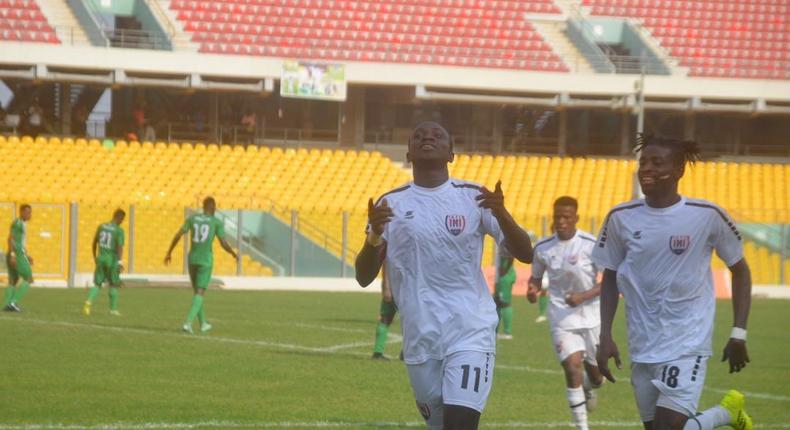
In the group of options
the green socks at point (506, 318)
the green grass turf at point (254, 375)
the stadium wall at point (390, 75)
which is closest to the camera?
the green grass turf at point (254, 375)

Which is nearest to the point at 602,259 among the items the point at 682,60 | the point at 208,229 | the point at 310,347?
the point at 310,347

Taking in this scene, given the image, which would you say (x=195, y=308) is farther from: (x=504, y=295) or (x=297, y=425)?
(x=297, y=425)

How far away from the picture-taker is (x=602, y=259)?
7.87 metres

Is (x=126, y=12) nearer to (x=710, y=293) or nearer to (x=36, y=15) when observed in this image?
(x=36, y=15)

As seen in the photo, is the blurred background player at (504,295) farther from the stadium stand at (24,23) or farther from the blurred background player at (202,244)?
the stadium stand at (24,23)

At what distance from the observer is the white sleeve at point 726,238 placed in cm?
762

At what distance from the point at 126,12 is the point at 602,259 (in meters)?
40.5

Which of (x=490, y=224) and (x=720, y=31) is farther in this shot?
(x=720, y=31)

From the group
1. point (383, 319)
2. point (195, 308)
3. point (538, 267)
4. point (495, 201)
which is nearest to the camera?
point (495, 201)

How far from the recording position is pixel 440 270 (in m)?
7.20

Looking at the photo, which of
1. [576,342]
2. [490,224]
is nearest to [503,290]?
[576,342]

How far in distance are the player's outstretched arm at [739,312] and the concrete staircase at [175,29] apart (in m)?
37.6

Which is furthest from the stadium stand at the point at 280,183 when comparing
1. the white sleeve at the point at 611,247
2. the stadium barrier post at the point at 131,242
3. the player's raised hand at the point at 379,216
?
the player's raised hand at the point at 379,216

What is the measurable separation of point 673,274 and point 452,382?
1417mm
